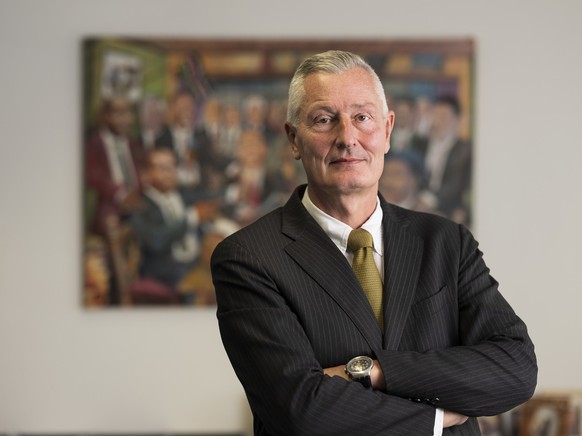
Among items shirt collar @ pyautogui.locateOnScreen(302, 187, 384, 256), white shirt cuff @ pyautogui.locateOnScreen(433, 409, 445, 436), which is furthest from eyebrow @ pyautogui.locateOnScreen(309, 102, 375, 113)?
white shirt cuff @ pyautogui.locateOnScreen(433, 409, 445, 436)

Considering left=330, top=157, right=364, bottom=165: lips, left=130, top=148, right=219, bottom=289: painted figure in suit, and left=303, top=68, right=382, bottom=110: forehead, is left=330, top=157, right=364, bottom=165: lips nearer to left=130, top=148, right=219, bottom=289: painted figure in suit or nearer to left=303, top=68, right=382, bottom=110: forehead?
left=303, top=68, right=382, bottom=110: forehead

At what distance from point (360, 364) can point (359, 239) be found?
30 centimetres

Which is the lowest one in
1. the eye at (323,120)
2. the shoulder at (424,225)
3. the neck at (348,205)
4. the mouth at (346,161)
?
the shoulder at (424,225)

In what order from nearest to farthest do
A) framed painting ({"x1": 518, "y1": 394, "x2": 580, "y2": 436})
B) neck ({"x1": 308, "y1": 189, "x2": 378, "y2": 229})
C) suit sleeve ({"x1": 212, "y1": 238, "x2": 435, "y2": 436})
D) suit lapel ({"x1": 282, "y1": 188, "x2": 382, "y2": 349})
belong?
suit sleeve ({"x1": 212, "y1": 238, "x2": 435, "y2": 436})
suit lapel ({"x1": 282, "y1": 188, "x2": 382, "y2": 349})
neck ({"x1": 308, "y1": 189, "x2": 378, "y2": 229})
framed painting ({"x1": 518, "y1": 394, "x2": 580, "y2": 436})

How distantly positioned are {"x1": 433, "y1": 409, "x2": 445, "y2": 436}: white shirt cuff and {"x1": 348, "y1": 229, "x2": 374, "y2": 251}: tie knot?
0.40m

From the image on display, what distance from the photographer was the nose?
194 centimetres

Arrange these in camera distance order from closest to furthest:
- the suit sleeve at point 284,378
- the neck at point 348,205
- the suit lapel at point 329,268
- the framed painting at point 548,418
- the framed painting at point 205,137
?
the suit sleeve at point 284,378 → the suit lapel at point 329,268 → the neck at point 348,205 → the framed painting at point 548,418 → the framed painting at point 205,137

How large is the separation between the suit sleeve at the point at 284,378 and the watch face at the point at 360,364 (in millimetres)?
40

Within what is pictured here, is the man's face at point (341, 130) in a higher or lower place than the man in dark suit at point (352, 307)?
higher

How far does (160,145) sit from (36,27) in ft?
2.69

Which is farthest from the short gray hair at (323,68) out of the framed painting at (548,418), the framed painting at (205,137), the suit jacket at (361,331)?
the framed painting at (548,418)

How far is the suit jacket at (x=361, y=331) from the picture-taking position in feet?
5.96

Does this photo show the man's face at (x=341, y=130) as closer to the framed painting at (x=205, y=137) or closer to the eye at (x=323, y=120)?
the eye at (x=323, y=120)

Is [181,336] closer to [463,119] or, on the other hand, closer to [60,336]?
[60,336]
